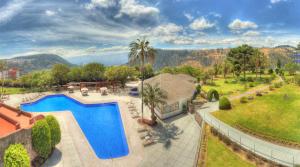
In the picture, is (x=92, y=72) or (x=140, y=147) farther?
(x=92, y=72)

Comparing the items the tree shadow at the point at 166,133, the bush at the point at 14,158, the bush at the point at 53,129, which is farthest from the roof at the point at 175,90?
the bush at the point at 14,158

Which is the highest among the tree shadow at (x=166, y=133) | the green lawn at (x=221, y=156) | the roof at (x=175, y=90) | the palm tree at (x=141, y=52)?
the palm tree at (x=141, y=52)

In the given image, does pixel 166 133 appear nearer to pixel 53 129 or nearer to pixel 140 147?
pixel 140 147

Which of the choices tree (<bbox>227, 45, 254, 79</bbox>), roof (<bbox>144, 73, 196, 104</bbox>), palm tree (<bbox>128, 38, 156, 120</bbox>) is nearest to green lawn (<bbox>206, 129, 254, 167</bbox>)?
roof (<bbox>144, 73, 196, 104</bbox>)

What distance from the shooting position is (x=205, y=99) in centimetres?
3688

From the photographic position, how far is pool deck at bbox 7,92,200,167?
1789 centimetres

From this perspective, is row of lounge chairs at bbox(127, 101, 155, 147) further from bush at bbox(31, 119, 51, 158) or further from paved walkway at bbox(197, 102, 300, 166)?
bush at bbox(31, 119, 51, 158)

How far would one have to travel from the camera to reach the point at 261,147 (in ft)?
61.2

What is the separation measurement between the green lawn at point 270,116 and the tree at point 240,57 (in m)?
27.9

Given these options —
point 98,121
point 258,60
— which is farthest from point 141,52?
point 258,60

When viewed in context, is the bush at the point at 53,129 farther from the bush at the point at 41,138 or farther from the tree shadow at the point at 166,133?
the tree shadow at the point at 166,133

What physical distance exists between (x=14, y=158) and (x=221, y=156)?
1685 cm

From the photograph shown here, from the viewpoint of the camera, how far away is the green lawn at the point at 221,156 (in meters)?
17.1

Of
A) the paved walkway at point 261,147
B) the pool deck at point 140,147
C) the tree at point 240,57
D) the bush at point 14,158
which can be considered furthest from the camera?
the tree at point 240,57
